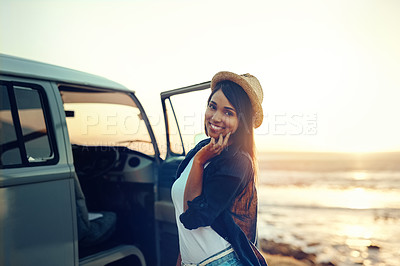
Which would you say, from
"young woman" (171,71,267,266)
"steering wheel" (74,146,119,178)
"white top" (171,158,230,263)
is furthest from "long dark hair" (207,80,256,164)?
"steering wheel" (74,146,119,178)

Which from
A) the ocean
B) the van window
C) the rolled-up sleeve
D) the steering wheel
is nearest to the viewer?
the rolled-up sleeve

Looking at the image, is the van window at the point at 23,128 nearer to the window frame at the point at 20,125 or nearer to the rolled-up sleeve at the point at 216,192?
the window frame at the point at 20,125

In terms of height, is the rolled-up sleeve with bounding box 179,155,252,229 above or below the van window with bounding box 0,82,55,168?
below

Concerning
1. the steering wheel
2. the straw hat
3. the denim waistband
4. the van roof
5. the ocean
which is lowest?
the ocean

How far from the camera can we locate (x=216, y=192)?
1.29 metres

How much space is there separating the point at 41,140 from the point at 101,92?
0.96m

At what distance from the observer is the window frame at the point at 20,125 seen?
2.09 m

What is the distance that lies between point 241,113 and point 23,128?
1606 millimetres

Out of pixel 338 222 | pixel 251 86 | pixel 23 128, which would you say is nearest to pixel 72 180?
pixel 23 128

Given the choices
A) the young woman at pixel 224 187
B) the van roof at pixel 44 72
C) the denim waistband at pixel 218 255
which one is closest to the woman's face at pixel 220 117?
the young woman at pixel 224 187

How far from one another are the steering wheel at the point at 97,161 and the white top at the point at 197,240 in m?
2.13

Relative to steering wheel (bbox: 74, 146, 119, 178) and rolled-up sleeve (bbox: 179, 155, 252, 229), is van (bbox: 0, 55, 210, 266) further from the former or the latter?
rolled-up sleeve (bbox: 179, 155, 252, 229)

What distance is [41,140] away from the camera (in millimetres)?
2246

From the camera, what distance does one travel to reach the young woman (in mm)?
1306
